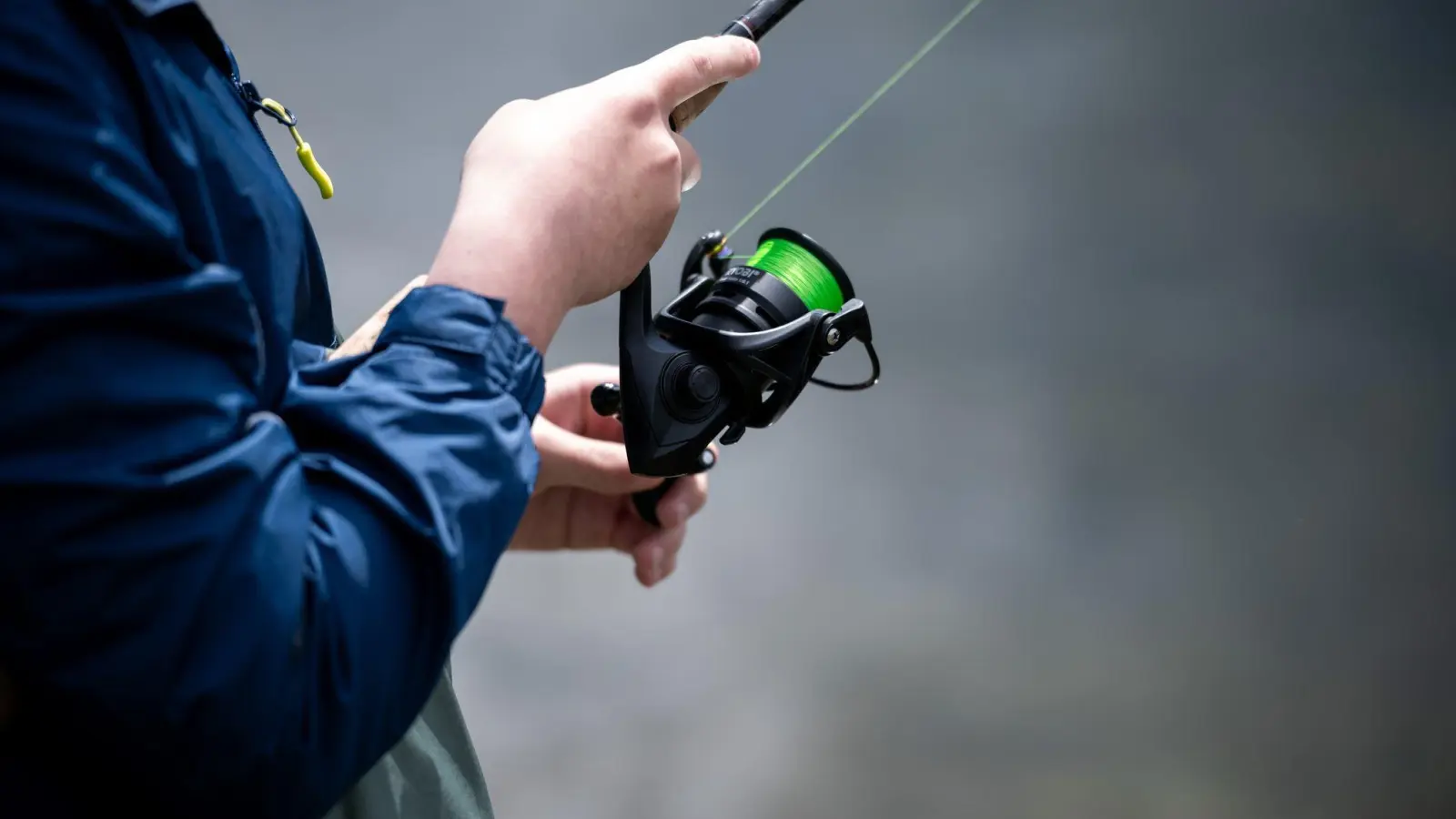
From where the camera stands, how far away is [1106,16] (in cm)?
243

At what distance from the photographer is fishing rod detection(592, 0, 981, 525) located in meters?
0.99

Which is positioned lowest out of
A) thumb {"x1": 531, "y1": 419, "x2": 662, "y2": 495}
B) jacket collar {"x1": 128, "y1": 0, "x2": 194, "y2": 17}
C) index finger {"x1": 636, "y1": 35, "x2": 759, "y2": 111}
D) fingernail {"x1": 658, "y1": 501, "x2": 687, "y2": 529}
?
fingernail {"x1": 658, "y1": 501, "x2": 687, "y2": 529}

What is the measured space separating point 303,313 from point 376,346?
15cm

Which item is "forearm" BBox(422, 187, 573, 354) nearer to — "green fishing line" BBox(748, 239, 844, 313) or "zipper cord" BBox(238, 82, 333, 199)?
"zipper cord" BBox(238, 82, 333, 199)

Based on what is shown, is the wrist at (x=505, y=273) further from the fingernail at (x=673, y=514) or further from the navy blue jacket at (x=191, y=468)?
the fingernail at (x=673, y=514)

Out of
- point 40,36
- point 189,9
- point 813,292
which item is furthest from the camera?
point 813,292

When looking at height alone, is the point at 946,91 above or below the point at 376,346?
below

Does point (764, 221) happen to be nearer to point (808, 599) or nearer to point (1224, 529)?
point (808, 599)

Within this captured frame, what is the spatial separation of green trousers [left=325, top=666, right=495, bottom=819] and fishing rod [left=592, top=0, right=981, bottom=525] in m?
0.26

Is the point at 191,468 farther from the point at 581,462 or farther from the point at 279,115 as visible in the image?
the point at 581,462

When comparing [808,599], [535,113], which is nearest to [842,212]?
[808,599]

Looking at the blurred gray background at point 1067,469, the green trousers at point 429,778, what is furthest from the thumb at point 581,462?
the blurred gray background at point 1067,469

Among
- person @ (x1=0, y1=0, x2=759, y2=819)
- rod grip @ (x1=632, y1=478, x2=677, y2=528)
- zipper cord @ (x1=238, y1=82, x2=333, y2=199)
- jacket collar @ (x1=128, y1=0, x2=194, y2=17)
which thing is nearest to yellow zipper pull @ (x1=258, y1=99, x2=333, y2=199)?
zipper cord @ (x1=238, y1=82, x2=333, y2=199)

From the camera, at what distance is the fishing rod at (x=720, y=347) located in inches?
39.1
